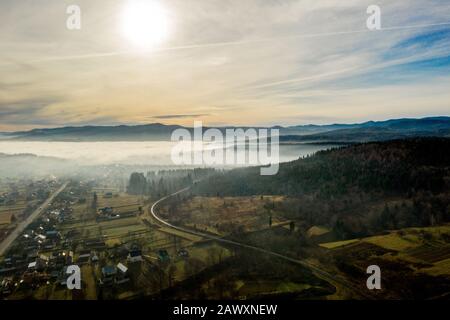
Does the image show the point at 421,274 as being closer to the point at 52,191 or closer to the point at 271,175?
the point at 271,175

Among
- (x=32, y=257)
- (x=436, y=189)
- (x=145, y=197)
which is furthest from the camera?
(x=145, y=197)

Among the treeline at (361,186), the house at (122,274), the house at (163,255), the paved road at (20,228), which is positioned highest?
the treeline at (361,186)

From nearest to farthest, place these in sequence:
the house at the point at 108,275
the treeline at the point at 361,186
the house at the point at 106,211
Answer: the house at the point at 108,275
the treeline at the point at 361,186
the house at the point at 106,211

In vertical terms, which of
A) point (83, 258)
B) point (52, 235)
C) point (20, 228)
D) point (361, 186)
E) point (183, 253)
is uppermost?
point (361, 186)

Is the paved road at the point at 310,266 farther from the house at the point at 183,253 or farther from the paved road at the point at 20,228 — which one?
the paved road at the point at 20,228

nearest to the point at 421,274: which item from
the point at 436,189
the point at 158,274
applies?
the point at 158,274

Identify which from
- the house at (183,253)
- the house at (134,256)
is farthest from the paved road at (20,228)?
the house at (183,253)

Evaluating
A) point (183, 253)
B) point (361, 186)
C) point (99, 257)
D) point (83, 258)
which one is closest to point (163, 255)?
point (183, 253)

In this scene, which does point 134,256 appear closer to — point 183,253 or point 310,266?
point 183,253
